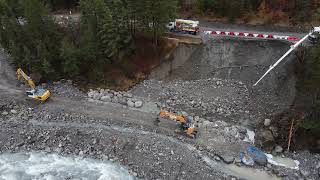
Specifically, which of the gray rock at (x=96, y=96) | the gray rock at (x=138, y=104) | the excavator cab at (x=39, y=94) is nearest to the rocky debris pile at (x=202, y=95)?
the gray rock at (x=138, y=104)

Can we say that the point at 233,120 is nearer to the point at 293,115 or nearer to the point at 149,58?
the point at 293,115

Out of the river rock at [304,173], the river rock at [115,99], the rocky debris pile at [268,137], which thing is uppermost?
the river rock at [115,99]

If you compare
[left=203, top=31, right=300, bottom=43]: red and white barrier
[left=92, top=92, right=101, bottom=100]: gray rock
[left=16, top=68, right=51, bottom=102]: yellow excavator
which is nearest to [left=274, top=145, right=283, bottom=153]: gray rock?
[left=203, top=31, right=300, bottom=43]: red and white barrier

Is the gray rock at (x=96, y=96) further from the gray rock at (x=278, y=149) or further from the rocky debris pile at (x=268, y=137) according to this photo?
the gray rock at (x=278, y=149)

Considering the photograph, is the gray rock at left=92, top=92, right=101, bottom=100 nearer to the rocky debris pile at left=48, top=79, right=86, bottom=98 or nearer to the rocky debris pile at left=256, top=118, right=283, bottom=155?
the rocky debris pile at left=48, top=79, right=86, bottom=98

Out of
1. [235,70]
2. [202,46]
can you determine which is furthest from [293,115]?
[202,46]

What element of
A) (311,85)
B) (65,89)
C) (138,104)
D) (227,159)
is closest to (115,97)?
(138,104)

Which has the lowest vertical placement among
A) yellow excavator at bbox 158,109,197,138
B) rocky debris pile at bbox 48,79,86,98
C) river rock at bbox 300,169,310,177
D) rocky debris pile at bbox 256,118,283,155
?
river rock at bbox 300,169,310,177
